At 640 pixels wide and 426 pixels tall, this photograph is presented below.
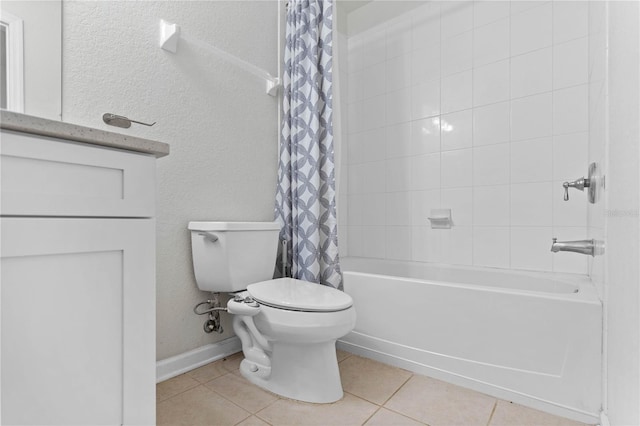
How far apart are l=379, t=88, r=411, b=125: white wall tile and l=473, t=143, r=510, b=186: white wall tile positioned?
552 mm

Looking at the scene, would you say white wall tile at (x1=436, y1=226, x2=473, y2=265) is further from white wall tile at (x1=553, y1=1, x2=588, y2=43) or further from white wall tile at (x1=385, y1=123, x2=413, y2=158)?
white wall tile at (x1=553, y1=1, x2=588, y2=43)

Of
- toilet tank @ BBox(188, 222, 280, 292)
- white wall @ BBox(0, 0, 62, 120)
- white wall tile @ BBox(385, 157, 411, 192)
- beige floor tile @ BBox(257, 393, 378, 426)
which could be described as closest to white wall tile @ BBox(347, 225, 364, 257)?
white wall tile @ BBox(385, 157, 411, 192)

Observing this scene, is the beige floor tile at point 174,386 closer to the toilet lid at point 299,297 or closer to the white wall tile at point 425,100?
the toilet lid at point 299,297

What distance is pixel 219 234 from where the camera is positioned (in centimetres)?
148

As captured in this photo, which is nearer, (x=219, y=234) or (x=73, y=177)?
(x=73, y=177)

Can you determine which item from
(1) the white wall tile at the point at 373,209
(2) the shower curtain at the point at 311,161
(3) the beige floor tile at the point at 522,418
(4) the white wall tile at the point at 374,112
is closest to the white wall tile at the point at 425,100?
(4) the white wall tile at the point at 374,112

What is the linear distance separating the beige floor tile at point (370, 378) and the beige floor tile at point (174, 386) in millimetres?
668

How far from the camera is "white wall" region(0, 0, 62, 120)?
1.08 m

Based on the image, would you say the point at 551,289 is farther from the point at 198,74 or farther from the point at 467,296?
the point at 198,74

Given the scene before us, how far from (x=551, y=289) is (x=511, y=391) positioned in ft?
2.02

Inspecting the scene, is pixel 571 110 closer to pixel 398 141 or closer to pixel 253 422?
pixel 398 141

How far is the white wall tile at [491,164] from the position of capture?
6.28 feet

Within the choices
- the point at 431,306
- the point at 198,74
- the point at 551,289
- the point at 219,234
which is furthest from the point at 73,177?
the point at 551,289

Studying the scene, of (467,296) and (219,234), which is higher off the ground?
(219,234)
